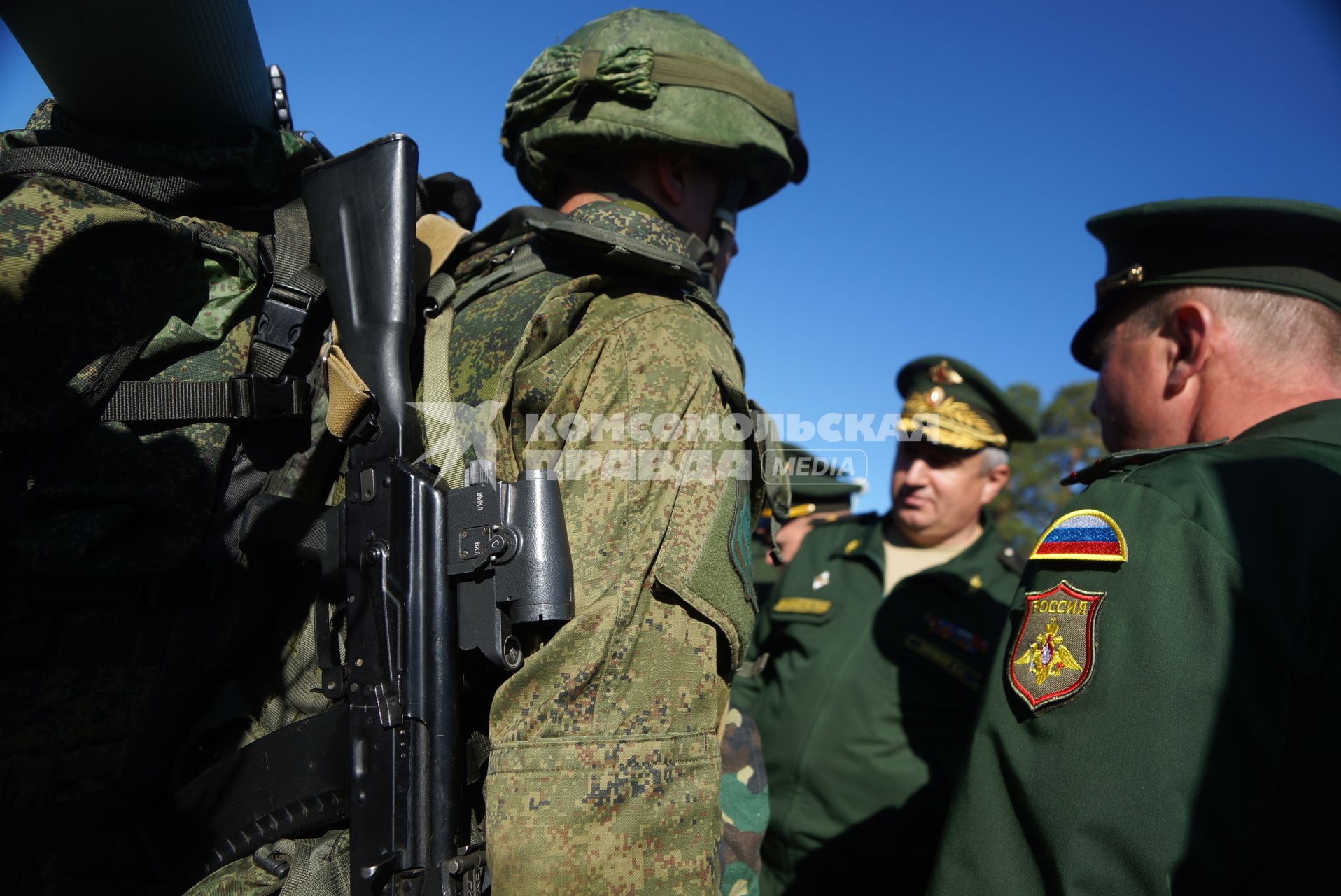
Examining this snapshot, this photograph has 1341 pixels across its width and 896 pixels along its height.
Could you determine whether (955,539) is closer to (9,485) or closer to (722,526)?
(722,526)

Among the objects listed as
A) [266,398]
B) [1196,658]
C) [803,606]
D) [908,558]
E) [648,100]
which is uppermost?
[648,100]

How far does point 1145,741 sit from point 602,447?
1184mm

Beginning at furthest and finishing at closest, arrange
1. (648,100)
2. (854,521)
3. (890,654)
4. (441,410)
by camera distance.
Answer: (854,521), (890,654), (648,100), (441,410)

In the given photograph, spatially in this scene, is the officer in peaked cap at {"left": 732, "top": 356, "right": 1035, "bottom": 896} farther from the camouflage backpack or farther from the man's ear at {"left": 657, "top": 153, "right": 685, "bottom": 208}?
the camouflage backpack

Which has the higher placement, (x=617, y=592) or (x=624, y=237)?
(x=624, y=237)

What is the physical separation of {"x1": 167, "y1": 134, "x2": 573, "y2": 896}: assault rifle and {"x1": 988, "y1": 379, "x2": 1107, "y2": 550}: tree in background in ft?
65.1

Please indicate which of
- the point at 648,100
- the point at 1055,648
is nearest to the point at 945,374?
the point at 648,100

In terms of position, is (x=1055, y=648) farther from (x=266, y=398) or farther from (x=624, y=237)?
(x=266, y=398)

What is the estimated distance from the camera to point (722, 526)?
1.89 m

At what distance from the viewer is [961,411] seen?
4.77 m

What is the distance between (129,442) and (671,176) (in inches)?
63.8

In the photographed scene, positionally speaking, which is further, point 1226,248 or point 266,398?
point 1226,248

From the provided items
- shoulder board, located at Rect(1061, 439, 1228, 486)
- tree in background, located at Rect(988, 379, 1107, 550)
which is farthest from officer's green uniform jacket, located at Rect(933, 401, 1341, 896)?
tree in background, located at Rect(988, 379, 1107, 550)

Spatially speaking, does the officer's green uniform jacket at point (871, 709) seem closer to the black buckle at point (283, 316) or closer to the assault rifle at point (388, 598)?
the assault rifle at point (388, 598)
